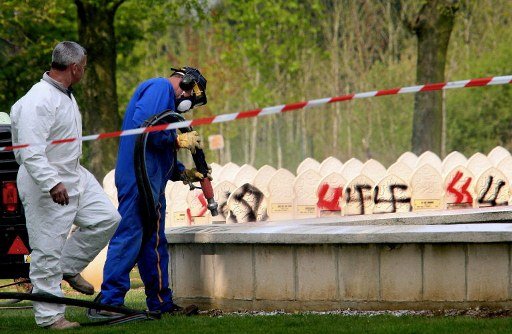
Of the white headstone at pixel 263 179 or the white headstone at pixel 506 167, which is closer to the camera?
the white headstone at pixel 263 179

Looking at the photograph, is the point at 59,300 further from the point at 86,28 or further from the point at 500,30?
the point at 500,30

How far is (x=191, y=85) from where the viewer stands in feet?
29.1

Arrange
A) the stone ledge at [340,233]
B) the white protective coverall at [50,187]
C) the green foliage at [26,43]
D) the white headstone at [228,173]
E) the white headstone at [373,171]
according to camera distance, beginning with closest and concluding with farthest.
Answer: the white protective coverall at [50,187], the stone ledge at [340,233], the white headstone at [373,171], the white headstone at [228,173], the green foliage at [26,43]

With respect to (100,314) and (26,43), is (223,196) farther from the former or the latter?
(26,43)

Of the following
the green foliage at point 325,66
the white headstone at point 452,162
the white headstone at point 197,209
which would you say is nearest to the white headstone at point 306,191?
the white headstone at point 197,209

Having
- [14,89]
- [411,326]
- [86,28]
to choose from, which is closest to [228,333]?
[411,326]

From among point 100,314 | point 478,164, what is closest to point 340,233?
point 100,314

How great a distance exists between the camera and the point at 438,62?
82.0 ft

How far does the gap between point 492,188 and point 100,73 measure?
34.8 feet

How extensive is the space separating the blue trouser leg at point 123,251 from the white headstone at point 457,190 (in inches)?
321

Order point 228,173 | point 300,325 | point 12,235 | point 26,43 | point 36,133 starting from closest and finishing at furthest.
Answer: point 300,325 < point 36,133 < point 12,235 < point 228,173 < point 26,43

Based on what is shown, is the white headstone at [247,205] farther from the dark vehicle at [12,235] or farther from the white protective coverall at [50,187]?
the white protective coverall at [50,187]

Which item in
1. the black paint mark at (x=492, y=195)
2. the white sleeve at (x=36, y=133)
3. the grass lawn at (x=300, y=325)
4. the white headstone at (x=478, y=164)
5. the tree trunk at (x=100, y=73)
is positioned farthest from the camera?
the tree trunk at (x=100, y=73)

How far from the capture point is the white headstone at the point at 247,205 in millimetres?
15539
